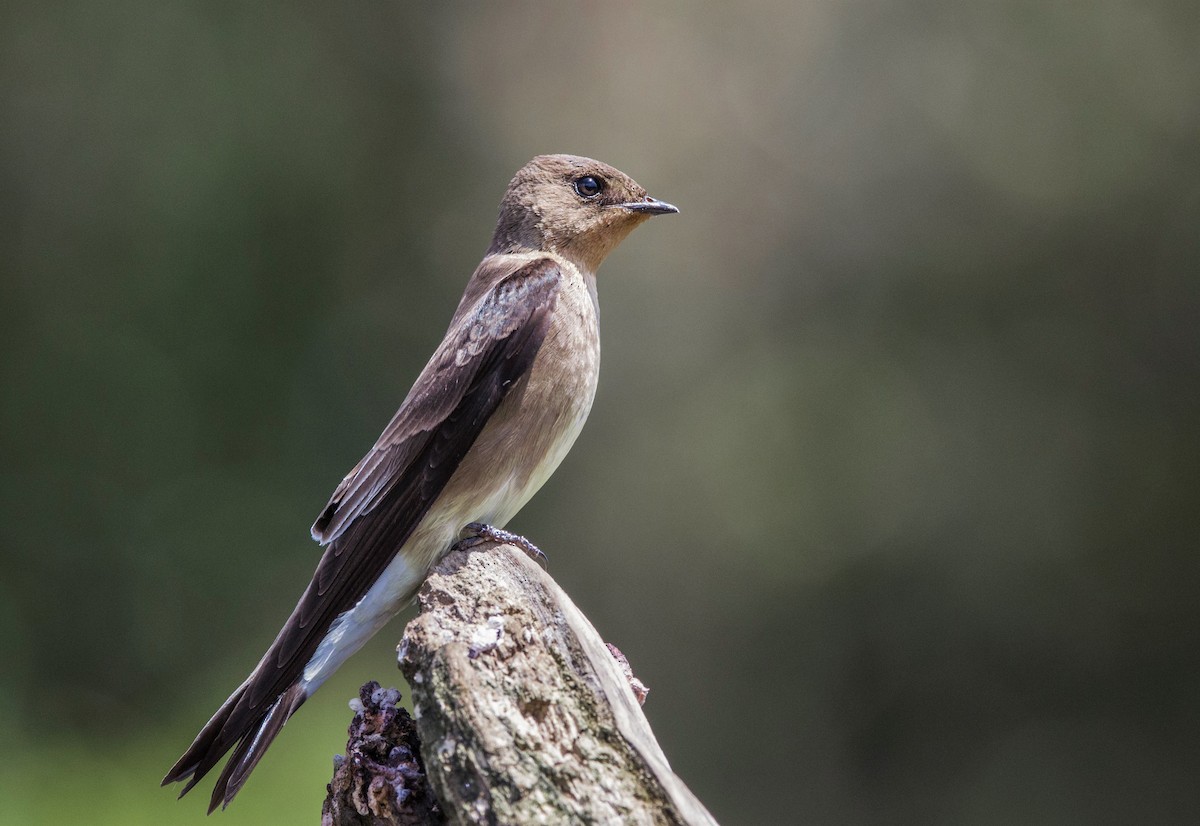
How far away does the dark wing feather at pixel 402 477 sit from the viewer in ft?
11.4

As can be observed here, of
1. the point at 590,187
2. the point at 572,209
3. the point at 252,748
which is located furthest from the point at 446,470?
the point at 590,187

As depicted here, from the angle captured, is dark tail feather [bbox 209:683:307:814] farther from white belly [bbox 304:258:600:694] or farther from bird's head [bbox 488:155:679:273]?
bird's head [bbox 488:155:679:273]

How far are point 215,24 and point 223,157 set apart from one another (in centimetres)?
107

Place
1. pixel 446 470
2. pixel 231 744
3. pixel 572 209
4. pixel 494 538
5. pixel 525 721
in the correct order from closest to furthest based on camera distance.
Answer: pixel 525 721, pixel 231 744, pixel 494 538, pixel 446 470, pixel 572 209

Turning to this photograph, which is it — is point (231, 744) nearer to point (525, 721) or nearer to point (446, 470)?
point (446, 470)

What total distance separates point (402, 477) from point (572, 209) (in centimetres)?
128

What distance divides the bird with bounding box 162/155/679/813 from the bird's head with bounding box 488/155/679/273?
0.23 metres

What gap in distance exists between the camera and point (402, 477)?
12.5ft

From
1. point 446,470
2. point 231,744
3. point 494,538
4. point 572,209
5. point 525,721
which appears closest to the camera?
point 525,721

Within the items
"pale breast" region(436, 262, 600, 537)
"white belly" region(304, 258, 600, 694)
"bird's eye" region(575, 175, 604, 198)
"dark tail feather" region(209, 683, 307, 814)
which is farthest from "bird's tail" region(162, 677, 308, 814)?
"bird's eye" region(575, 175, 604, 198)

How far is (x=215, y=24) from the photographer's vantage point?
29.3 ft

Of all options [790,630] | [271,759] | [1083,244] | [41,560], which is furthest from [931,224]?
[41,560]

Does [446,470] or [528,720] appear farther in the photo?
[446,470]

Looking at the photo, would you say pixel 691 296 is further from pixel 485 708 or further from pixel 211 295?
pixel 485 708
